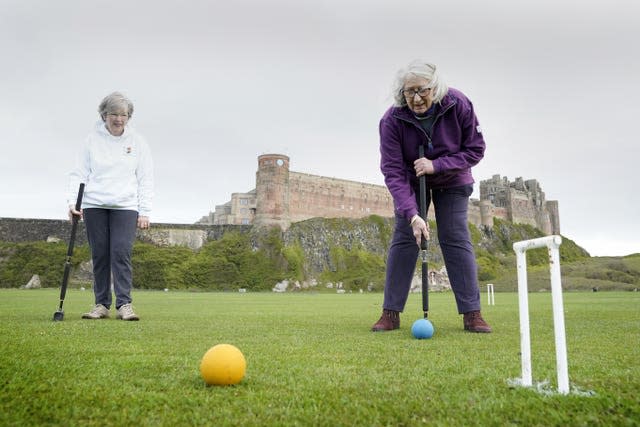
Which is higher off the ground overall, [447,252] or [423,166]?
[423,166]

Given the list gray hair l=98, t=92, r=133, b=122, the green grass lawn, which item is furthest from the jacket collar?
gray hair l=98, t=92, r=133, b=122

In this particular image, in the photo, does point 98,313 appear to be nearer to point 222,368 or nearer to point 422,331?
point 422,331

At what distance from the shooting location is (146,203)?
21.0ft

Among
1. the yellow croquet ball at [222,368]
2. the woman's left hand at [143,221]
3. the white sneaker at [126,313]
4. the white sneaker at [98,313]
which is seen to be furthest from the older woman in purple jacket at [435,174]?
the white sneaker at [98,313]

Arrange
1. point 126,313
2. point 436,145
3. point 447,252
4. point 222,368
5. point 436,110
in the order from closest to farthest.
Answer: point 222,368 < point 436,110 < point 436,145 < point 447,252 < point 126,313

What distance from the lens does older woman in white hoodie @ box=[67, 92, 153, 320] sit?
6.12m

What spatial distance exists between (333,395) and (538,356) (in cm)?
165

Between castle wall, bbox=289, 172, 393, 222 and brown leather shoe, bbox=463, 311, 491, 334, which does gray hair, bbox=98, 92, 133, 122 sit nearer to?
brown leather shoe, bbox=463, 311, 491, 334

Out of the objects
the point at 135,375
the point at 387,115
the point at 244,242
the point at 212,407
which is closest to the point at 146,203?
the point at 387,115

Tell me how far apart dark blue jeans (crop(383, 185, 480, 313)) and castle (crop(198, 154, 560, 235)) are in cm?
4483

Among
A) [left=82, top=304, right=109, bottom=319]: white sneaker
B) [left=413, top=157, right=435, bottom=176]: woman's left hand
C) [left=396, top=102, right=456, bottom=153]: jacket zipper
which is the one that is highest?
[left=396, top=102, right=456, bottom=153]: jacket zipper

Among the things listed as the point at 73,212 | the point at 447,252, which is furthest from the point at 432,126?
the point at 73,212

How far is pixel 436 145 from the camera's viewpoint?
4988 mm

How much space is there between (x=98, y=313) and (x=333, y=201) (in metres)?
54.7
